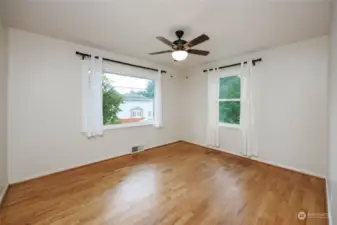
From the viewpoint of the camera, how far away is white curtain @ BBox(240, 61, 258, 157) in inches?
143

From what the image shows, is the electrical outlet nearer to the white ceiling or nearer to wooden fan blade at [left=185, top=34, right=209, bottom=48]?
the white ceiling

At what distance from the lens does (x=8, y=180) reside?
2.48m

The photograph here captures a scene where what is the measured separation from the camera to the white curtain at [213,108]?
14.3 ft

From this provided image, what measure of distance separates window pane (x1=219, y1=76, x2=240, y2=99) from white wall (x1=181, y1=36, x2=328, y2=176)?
47cm

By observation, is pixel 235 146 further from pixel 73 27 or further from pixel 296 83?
pixel 73 27

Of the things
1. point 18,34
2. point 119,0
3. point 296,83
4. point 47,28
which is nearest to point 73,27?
point 47,28

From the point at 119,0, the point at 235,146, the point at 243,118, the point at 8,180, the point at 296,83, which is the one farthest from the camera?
the point at 235,146

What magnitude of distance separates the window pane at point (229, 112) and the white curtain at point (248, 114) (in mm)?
Answer: 288

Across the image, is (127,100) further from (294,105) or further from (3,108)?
(294,105)

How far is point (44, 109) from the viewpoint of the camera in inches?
112

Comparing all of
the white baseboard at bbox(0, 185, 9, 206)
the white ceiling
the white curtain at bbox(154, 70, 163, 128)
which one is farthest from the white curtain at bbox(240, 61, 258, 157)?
the white baseboard at bbox(0, 185, 9, 206)

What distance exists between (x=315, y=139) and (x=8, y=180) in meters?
4.93

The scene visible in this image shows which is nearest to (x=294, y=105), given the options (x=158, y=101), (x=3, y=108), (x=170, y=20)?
(x=170, y=20)

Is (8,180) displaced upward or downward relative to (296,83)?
downward
